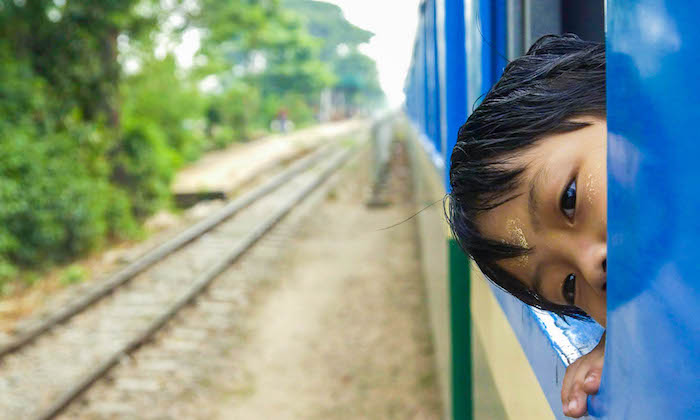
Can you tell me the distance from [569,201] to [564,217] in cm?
3

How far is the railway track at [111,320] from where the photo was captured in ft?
18.9

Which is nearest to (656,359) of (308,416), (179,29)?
(308,416)

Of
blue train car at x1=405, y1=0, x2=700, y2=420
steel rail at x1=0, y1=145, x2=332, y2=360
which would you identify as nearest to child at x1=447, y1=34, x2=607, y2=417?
blue train car at x1=405, y1=0, x2=700, y2=420

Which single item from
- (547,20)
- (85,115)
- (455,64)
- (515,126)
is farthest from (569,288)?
(85,115)

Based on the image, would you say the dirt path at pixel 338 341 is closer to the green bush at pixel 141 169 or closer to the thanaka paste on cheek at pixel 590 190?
the green bush at pixel 141 169

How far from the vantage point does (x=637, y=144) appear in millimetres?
696

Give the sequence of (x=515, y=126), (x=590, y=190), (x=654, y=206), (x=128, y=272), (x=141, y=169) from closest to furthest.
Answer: (x=654, y=206) → (x=590, y=190) → (x=515, y=126) → (x=128, y=272) → (x=141, y=169)

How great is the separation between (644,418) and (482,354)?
168 cm

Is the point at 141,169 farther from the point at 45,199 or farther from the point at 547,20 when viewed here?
the point at 547,20

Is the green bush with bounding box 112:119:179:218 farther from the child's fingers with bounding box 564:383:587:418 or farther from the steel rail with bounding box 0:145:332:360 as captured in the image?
the child's fingers with bounding box 564:383:587:418

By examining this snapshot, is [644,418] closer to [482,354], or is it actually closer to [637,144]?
[637,144]

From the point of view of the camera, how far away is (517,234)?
41.8 inches

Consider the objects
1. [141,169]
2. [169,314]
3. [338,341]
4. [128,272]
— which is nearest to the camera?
[338,341]

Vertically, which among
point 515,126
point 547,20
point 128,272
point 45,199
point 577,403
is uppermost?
point 547,20
